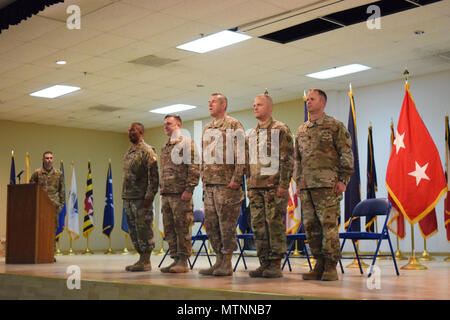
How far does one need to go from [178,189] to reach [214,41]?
11.8ft

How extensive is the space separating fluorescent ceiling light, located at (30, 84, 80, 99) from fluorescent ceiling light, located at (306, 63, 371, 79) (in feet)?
15.4

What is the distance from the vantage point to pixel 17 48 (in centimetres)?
910

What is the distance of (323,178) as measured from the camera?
5051 millimetres

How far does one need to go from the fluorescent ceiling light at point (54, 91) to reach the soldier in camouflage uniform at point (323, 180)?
7.52 m

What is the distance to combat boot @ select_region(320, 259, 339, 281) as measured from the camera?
5.01m

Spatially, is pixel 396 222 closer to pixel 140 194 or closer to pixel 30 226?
pixel 140 194

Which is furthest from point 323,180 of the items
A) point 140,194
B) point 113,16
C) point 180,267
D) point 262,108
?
point 113,16

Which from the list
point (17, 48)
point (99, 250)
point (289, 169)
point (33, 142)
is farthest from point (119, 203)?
point (289, 169)

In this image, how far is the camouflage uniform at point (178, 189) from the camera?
6.12 metres

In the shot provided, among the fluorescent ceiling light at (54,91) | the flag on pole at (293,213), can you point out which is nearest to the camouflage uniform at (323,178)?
the flag on pole at (293,213)

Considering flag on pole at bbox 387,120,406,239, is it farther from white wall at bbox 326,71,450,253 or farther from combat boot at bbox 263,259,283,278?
combat boot at bbox 263,259,283,278

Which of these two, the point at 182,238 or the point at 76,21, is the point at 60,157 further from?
the point at 182,238

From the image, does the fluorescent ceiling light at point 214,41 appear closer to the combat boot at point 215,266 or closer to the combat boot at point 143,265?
the combat boot at point 143,265
